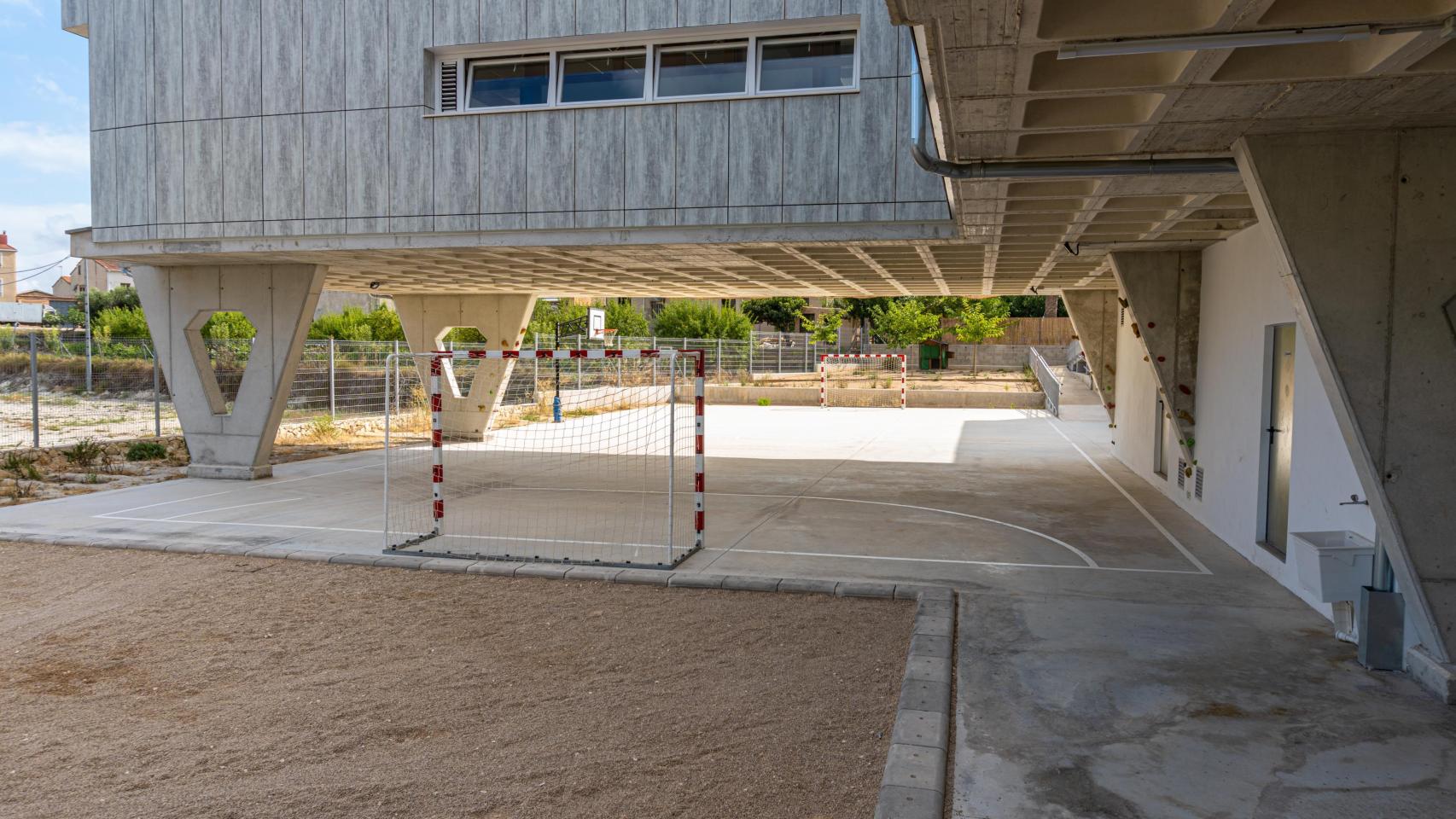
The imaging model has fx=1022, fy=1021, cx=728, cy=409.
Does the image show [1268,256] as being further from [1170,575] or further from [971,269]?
[971,269]

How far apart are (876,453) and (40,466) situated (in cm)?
1436

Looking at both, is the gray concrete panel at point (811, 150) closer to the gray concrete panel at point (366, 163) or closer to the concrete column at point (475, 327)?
the gray concrete panel at point (366, 163)

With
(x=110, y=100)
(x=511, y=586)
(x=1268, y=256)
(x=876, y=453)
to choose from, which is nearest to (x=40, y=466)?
(x=110, y=100)

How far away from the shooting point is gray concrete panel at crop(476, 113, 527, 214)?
1214 cm

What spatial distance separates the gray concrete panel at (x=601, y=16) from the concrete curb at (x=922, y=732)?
7.78 meters

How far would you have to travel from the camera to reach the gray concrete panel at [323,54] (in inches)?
500

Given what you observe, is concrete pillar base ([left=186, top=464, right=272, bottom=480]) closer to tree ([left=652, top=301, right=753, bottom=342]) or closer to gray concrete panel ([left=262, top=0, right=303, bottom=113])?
gray concrete panel ([left=262, top=0, right=303, bottom=113])

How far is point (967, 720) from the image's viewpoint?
5480 millimetres

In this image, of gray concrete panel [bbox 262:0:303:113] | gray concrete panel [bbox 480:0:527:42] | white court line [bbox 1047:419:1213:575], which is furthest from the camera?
gray concrete panel [bbox 262:0:303:113]

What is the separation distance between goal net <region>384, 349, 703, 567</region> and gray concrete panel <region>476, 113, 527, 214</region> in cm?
190

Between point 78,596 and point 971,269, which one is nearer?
point 78,596

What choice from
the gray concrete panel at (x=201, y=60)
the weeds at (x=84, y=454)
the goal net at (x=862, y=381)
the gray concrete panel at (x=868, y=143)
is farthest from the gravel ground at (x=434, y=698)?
the goal net at (x=862, y=381)

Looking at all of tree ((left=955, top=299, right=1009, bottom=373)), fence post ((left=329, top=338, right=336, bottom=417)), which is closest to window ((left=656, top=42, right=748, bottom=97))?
A: fence post ((left=329, top=338, right=336, bottom=417))

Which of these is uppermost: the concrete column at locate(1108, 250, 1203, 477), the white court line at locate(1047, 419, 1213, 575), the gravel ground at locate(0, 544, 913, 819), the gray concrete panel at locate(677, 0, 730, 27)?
the gray concrete panel at locate(677, 0, 730, 27)
